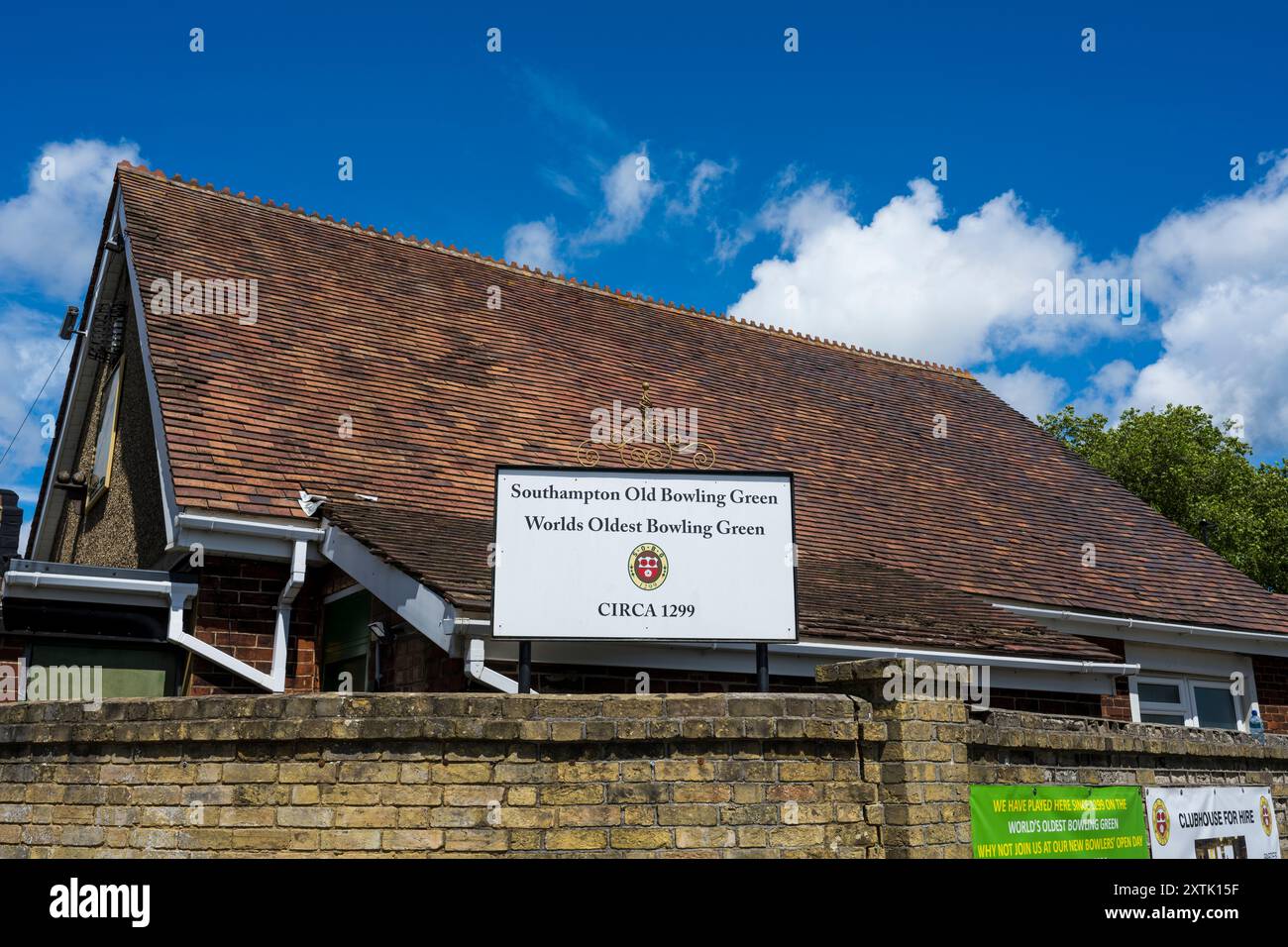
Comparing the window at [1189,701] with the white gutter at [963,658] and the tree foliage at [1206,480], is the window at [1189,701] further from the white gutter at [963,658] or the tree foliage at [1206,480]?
the tree foliage at [1206,480]

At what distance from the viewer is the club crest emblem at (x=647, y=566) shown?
7043 mm

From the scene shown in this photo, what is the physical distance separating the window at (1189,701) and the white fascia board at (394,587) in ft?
29.9

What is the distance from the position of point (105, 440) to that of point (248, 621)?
550cm

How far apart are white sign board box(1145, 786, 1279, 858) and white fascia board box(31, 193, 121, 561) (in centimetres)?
1285

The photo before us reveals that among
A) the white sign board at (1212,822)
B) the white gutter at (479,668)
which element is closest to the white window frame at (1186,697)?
the white sign board at (1212,822)

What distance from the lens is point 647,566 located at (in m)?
7.07

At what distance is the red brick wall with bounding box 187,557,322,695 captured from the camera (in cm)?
880

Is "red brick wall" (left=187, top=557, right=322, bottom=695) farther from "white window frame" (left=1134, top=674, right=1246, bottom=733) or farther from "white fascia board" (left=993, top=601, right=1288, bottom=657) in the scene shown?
"white window frame" (left=1134, top=674, right=1246, bottom=733)

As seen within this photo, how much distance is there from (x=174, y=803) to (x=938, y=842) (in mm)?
3786

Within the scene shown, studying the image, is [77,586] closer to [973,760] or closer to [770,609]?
[770,609]

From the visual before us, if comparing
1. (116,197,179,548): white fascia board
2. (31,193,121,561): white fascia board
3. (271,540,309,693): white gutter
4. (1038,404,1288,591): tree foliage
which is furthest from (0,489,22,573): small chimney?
(1038,404,1288,591): tree foliage

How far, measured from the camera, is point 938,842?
540 centimetres

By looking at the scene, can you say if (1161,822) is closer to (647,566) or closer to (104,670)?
(647,566)

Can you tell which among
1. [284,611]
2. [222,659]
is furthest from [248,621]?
[222,659]
